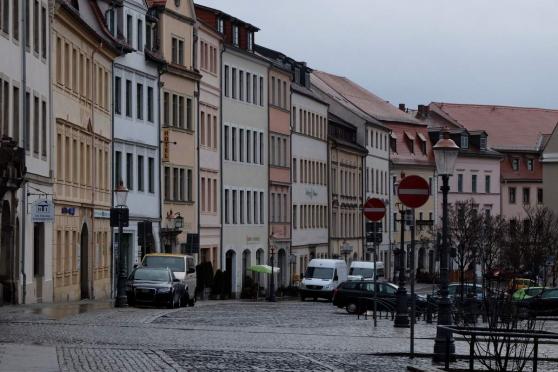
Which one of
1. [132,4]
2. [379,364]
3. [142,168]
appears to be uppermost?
[132,4]

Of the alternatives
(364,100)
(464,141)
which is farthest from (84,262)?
(464,141)

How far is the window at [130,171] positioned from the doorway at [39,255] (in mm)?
17965

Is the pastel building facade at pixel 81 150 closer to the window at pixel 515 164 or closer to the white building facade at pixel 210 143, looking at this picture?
the white building facade at pixel 210 143

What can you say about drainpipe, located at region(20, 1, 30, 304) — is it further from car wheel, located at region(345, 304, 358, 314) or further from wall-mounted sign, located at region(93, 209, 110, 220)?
wall-mounted sign, located at region(93, 209, 110, 220)

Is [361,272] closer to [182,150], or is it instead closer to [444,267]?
[182,150]

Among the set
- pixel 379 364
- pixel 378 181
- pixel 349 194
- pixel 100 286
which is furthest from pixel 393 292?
pixel 378 181

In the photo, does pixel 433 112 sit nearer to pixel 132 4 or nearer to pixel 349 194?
pixel 349 194

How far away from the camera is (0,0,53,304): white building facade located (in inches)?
1752

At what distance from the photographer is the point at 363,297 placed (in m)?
52.3

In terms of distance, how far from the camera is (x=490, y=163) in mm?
144500

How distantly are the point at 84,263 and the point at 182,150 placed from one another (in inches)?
755

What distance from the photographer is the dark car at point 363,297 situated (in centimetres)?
5128

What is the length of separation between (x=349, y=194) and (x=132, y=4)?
49.8m

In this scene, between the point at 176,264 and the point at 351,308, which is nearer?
the point at 176,264
